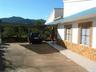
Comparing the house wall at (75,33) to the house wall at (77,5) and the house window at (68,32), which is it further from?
the house window at (68,32)

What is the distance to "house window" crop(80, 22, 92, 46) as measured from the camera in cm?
1418

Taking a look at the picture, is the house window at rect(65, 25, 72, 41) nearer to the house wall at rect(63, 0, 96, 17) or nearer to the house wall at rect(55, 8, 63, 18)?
the house wall at rect(63, 0, 96, 17)

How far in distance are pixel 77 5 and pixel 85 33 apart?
126 inches

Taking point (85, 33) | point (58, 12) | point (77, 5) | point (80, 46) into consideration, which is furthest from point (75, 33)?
point (58, 12)

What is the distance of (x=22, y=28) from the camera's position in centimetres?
3173

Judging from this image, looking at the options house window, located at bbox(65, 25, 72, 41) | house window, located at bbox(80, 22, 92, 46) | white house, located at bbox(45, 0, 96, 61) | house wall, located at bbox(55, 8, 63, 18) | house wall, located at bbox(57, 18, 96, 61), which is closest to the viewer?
house wall, located at bbox(57, 18, 96, 61)

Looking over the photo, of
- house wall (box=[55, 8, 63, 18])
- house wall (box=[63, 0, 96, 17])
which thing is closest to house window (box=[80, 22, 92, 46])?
house wall (box=[63, 0, 96, 17])

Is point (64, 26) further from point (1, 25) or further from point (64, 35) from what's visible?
point (1, 25)

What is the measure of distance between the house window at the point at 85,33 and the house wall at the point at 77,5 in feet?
4.09

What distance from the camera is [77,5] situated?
17.1 m

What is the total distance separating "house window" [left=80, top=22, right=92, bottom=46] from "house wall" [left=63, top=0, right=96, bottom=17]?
4.09 ft

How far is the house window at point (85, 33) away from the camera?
1418cm

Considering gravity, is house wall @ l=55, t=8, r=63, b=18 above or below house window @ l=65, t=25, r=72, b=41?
above

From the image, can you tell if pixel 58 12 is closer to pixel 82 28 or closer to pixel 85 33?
pixel 82 28
